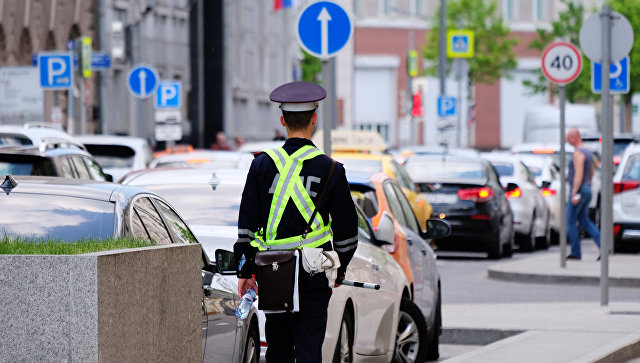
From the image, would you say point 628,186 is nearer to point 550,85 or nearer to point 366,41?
point 550,85

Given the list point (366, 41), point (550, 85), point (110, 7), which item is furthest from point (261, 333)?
point (366, 41)

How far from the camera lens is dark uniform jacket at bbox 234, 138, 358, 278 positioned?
7555 mm

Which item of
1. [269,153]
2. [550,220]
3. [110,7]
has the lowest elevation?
[550,220]

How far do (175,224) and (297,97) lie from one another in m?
1.43

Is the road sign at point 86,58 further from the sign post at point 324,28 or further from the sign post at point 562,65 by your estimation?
the sign post at point 324,28

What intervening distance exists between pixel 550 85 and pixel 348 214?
81812mm

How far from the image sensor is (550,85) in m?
88.4

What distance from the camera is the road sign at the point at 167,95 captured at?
116ft

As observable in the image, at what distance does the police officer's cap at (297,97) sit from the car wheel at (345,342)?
248cm

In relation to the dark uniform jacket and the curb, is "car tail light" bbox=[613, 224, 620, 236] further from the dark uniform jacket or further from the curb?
the dark uniform jacket

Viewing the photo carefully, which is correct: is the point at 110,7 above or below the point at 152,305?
above

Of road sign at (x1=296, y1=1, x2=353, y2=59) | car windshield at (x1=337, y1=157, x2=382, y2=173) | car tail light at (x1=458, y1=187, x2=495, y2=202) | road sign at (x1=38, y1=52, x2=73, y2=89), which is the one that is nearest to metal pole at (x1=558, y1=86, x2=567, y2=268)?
car windshield at (x1=337, y1=157, x2=382, y2=173)

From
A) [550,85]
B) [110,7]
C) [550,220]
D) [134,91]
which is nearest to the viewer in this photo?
[550,220]

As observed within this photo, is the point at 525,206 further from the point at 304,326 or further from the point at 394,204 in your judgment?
the point at 304,326
